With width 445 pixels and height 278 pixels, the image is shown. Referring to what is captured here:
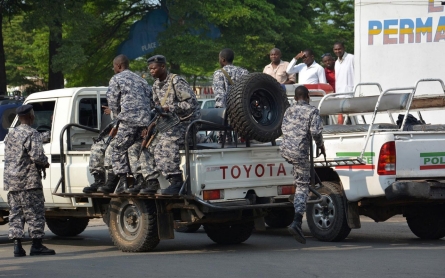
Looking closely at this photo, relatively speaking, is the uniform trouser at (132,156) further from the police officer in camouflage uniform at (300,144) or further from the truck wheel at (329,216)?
the truck wheel at (329,216)

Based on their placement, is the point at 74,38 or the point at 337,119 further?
the point at 74,38

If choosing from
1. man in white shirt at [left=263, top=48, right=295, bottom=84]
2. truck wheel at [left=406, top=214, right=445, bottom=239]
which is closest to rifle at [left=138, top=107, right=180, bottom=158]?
truck wheel at [left=406, top=214, right=445, bottom=239]

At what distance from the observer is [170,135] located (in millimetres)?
10391

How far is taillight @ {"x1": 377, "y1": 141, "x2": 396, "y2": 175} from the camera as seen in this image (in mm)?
10906

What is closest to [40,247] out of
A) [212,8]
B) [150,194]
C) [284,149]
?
[150,194]

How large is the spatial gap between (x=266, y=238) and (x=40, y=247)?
130 inches

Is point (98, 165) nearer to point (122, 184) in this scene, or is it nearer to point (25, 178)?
point (122, 184)

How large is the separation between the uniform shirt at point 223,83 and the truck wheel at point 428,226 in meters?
3.02

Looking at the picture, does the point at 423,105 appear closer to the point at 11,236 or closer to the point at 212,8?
the point at 11,236

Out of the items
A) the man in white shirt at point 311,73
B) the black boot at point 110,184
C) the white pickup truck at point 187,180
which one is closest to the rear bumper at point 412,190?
the white pickup truck at point 187,180

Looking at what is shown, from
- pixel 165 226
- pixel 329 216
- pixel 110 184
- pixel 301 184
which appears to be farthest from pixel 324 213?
pixel 110 184

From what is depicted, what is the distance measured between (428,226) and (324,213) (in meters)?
1.43

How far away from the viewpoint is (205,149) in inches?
407

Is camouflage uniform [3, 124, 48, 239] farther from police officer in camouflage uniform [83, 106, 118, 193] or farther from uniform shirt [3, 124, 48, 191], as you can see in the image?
police officer in camouflage uniform [83, 106, 118, 193]
